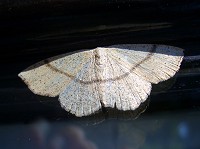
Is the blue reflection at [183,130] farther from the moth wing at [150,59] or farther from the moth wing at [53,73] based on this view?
the moth wing at [53,73]

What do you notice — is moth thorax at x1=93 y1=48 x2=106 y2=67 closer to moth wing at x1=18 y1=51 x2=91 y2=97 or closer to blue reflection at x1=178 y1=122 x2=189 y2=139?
moth wing at x1=18 y1=51 x2=91 y2=97

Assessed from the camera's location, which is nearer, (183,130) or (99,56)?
(183,130)

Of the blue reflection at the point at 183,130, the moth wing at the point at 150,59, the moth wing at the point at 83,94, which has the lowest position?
the blue reflection at the point at 183,130

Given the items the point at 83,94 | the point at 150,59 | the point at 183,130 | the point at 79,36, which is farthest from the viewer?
the point at 79,36

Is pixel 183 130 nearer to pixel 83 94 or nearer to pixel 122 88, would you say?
pixel 122 88

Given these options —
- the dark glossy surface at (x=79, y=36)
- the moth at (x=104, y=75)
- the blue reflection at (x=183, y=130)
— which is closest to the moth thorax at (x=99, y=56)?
the moth at (x=104, y=75)

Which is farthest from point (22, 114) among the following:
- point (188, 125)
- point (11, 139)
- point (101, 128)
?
point (188, 125)

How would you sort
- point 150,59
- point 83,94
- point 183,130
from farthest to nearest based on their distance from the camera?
point 150,59 < point 83,94 < point 183,130

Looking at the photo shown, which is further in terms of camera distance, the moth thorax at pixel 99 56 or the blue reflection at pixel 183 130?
the moth thorax at pixel 99 56

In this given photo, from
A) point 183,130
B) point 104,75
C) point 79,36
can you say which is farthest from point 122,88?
point 79,36

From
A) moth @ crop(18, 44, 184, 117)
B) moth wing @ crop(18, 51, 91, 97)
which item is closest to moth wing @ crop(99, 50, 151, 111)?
moth @ crop(18, 44, 184, 117)
